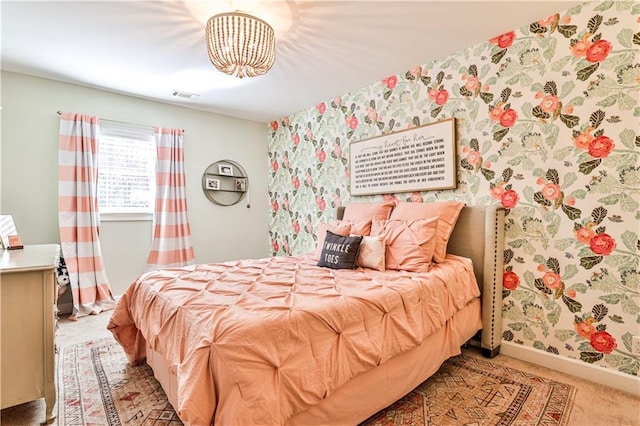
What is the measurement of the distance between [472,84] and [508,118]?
0.42 m

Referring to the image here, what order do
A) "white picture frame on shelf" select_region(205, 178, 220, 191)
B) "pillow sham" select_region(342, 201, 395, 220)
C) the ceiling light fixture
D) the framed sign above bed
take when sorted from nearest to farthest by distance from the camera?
the ceiling light fixture → the framed sign above bed → "pillow sham" select_region(342, 201, 395, 220) → "white picture frame on shelf" select_region(205, 178, 220, 191)

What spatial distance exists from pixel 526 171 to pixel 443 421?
1.71 metres

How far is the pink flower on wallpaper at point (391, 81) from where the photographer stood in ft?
9.78

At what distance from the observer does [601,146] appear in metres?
1.90

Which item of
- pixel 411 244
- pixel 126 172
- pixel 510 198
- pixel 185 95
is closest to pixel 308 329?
pixel 411 244

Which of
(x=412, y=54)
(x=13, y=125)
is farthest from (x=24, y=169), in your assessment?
(x=412, y=54)

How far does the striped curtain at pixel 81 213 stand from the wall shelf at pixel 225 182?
1231mm

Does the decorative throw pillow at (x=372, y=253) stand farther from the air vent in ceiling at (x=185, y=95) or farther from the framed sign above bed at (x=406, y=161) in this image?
the air vent in ceiling at (x=185, y=95)

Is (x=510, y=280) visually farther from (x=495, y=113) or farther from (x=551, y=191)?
(x=495, y=113)

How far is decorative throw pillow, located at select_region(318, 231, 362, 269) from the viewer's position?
2316 millimetres

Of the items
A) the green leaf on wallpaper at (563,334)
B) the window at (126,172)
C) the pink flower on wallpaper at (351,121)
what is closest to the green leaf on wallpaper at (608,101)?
the green leaf on wallpaper at (563,334)

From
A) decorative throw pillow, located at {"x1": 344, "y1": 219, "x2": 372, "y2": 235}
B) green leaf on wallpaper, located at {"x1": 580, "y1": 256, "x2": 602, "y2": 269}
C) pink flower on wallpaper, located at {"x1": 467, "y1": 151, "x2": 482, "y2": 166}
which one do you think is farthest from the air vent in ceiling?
green leaf on wallpaper, located at {"x1": 580, "y1": 256, "x2": 602, "y2": 269}

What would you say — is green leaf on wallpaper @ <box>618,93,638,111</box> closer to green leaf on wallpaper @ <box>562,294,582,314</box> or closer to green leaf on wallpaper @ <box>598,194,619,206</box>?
green leaf on wallpaper @ <box>598,194,619,206</box>

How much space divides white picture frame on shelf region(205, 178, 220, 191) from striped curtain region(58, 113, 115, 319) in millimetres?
1204
